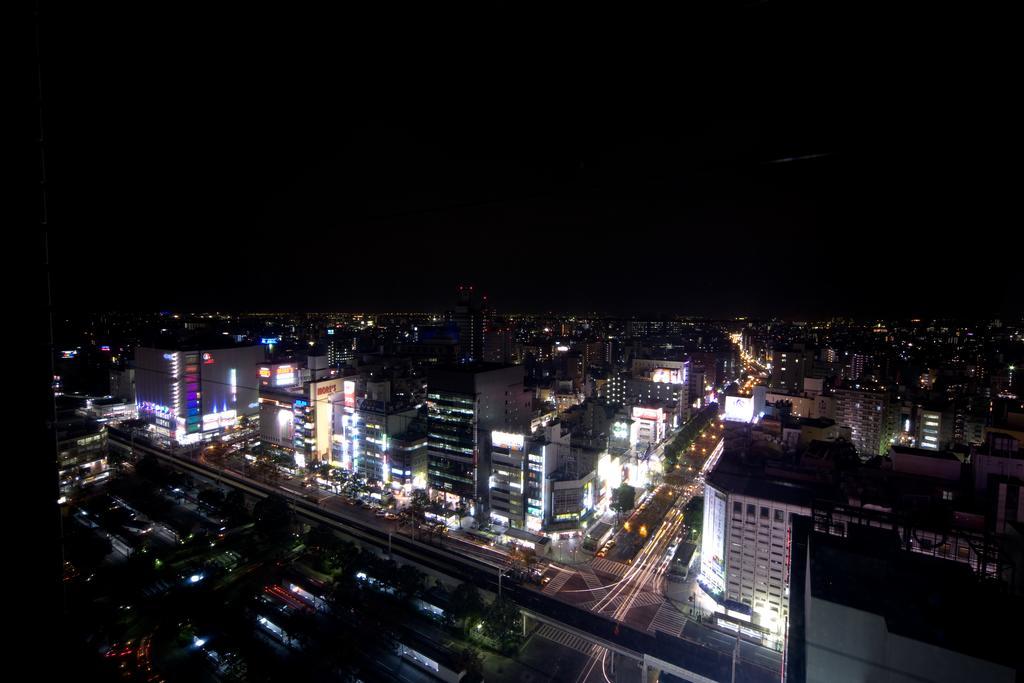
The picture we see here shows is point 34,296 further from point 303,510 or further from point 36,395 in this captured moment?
point 303,510

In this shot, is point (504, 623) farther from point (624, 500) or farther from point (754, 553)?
point (624, 500)

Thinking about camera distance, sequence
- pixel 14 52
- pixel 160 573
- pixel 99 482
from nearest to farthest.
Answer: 1. pixel 14 52
2. pixel 160 573
3. pixel 99 482

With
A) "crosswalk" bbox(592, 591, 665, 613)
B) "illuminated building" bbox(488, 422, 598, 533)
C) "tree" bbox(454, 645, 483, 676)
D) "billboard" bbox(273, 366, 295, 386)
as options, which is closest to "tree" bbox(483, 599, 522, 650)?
"tree" bbox(454, 645, 483, 676)

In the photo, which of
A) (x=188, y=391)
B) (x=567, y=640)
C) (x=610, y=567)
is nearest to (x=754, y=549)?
(x=610, y=567)

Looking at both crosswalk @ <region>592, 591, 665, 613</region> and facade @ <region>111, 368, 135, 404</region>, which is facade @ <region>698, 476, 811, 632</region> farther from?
facade @ <region>111, 368, 135, 404</region>

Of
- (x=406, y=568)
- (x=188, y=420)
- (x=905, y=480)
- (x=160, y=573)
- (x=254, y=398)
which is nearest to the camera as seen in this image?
(x=160, y=573)

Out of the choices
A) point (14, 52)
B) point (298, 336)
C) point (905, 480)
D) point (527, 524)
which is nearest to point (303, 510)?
point (527, 524)
